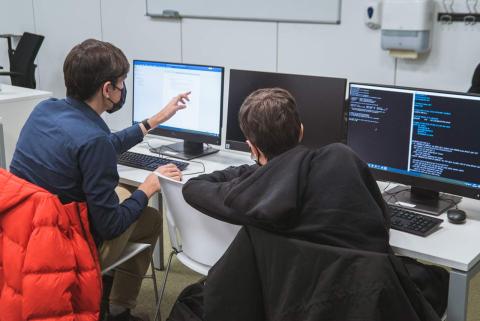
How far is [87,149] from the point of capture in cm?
195

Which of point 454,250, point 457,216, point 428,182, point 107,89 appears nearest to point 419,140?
point 428,182

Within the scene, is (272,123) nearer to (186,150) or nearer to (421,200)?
(421,200)

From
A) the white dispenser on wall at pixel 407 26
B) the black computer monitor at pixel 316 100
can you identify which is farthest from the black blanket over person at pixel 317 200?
the white dispenser on wall at pixel 407 26

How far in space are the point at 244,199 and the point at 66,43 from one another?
4.79 m

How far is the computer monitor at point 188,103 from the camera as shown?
2.76 metres

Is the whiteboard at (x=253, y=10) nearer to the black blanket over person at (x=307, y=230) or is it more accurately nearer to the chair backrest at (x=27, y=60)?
the chair backrest at (x=27, y=60)

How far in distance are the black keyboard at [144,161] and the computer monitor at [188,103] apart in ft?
0.42

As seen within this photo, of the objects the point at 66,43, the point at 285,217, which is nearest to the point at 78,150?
the point at 285,217

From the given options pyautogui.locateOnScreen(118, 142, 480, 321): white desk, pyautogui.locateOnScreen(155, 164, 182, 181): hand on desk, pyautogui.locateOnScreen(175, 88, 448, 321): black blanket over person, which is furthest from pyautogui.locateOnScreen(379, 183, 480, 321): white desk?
pyautogui.locateOnScreen(155, 164, 182, 181): hand on desk

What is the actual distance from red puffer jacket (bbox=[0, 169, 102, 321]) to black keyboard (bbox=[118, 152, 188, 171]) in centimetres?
83

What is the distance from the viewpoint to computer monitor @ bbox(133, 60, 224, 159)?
9.05 feet

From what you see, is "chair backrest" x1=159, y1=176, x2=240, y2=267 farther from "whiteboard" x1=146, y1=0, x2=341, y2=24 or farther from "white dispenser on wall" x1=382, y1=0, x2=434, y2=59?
"whiteboard" x1=146, y1=0, x2=341, y2=24

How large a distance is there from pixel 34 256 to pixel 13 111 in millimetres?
2301

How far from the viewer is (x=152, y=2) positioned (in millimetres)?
4938
